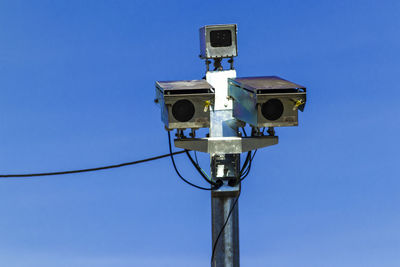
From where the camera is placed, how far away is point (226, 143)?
21.5 metres

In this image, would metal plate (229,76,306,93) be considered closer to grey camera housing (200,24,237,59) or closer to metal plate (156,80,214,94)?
metal plate (156,80,214,94)

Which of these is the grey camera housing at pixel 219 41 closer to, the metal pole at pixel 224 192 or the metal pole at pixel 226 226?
the metal pole at pixel 224 192

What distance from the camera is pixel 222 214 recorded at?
2192 centimetres

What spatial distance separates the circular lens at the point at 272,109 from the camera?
20.7 meters

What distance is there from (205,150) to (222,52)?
2.22 metres

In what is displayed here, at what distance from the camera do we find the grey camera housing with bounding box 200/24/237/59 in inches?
888

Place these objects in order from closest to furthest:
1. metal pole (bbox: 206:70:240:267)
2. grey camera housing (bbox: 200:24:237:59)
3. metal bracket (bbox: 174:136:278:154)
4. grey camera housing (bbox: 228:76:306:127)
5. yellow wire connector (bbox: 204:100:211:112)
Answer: grey camera housing (bbox: 228:76:306:127)
yellow wire connector (bbox: 204:100:211:112)
metal bracket (bbox: 174:136:278:154)
metal pole (bbox: 206:70:240:267)
grey camera housing (bbox: 200:24:237:59)

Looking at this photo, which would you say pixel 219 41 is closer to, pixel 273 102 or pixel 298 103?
pixel 273 102

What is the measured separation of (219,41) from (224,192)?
2.87m

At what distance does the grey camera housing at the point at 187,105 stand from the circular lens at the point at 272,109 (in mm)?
910

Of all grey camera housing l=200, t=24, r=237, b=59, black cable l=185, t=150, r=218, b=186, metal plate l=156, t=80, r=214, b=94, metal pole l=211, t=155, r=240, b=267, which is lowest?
metal pole l=211, t=155, r=240, b=267

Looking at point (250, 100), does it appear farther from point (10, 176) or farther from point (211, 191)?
point (10, 176)

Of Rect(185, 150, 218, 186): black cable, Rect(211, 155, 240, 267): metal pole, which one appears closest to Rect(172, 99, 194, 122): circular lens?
Rect(185, 150, 218, 186): black cable

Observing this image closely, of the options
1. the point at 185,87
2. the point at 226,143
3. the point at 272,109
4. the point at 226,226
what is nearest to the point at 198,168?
the point at 226,143
